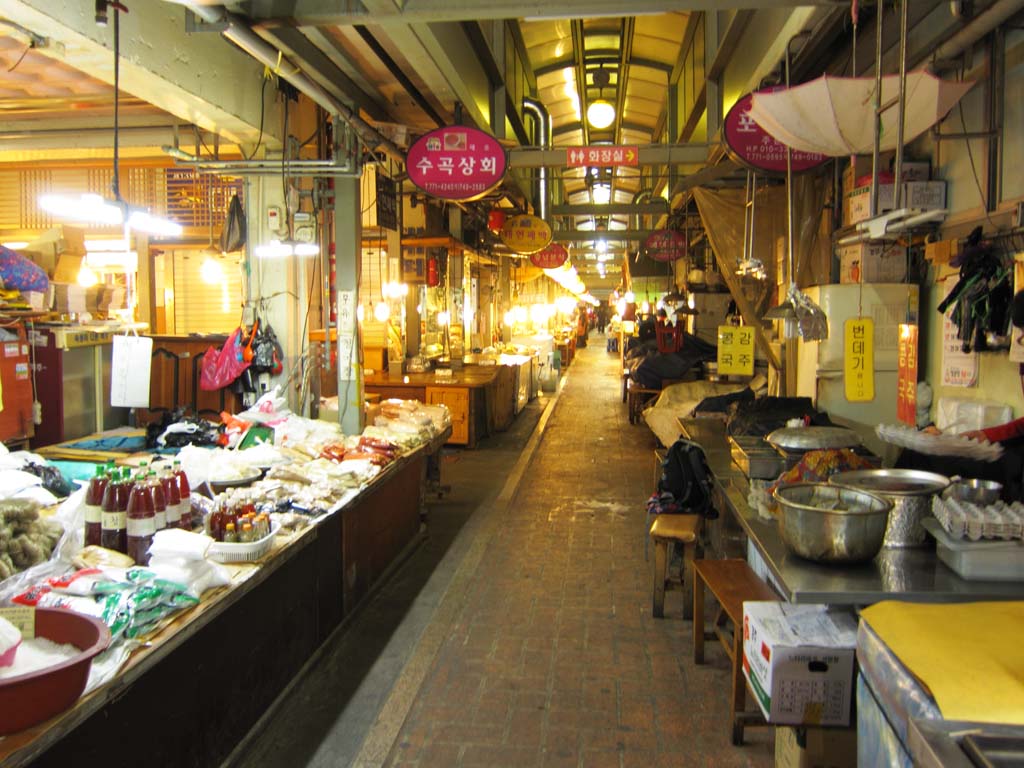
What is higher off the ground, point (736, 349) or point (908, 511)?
point (736, 349)

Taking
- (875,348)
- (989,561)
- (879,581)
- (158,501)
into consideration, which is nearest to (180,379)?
(158,501)

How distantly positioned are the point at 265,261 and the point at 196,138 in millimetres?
1443

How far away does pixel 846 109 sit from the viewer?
4.21 meters

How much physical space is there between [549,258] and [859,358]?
13638mm

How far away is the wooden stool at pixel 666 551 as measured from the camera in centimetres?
570

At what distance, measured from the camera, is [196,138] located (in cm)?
768

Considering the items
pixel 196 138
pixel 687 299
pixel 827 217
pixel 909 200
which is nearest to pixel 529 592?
pixel 909 200

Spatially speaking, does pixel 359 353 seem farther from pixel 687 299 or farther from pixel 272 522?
pixel 687 299

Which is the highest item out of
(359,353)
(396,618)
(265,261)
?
(265,261)

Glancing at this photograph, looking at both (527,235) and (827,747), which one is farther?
(527,235)

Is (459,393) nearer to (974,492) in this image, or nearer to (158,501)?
(158,501)

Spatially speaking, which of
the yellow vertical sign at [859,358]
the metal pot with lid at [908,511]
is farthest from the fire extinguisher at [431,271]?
the metal pot with lid at [908,511]

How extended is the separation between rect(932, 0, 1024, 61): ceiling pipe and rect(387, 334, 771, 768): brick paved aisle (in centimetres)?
424

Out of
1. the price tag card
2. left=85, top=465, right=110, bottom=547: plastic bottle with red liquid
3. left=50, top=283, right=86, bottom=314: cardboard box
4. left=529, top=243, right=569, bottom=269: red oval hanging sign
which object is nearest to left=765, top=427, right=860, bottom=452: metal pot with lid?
left=85, top=465, right=110, bottom=547: plastic bottle with red liquid
